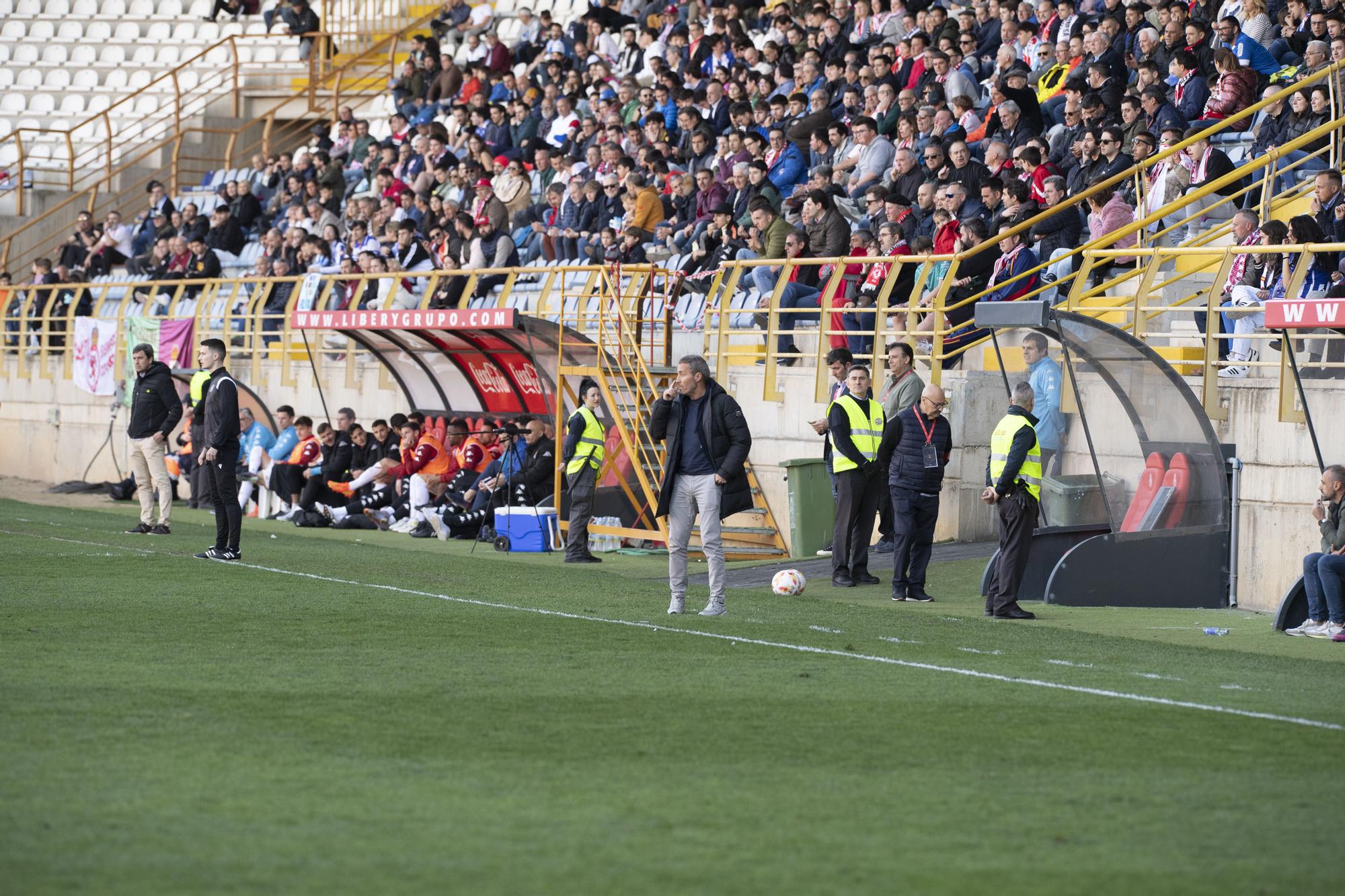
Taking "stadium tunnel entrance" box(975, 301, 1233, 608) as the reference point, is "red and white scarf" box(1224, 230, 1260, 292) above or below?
above

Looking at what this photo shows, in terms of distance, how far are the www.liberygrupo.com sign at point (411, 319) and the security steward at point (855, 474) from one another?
5135 millimetres

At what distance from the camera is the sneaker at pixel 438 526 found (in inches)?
808

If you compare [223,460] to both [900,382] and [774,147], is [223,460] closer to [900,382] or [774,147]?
[900,382]

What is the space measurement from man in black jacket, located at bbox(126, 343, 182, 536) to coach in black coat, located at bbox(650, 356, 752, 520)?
26.7 ft

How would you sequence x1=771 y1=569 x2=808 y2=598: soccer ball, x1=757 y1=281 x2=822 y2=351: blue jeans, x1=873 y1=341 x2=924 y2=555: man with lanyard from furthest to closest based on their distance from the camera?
x1=757 y1=281 x2=822 y2=351: blue jeans, x1=873 y1=341 x2=924 y2=555: man with lanyard, x1=771 y1=569 x2=808 y2=598: soccer ball

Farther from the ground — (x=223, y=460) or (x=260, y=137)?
(x=260, y=137)

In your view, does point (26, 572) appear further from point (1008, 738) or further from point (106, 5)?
point (106, 5)

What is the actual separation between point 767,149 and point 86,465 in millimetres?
12736

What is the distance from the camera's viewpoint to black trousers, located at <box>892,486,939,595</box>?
1441 centimetres

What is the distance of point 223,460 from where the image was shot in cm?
1606

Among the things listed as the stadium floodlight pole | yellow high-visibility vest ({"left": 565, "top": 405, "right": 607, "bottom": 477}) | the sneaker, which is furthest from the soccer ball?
the stadium floodlight pole

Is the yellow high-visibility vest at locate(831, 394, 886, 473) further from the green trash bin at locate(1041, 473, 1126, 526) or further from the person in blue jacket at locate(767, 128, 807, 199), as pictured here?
the person in blue jacket at locate(767, 128, 807, 199)

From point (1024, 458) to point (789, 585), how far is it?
2.27 metres

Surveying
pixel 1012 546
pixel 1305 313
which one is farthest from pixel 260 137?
pixel 1305 313
